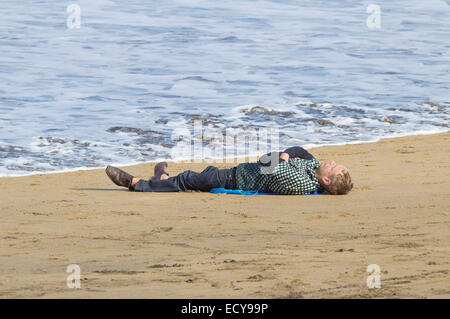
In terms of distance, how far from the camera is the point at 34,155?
9336 mm

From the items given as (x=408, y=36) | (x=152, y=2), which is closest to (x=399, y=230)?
(x=408, y=36)

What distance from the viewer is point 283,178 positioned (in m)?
6.92

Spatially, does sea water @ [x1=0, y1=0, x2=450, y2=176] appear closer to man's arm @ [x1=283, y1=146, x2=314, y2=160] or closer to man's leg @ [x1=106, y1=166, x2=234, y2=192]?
man's leg @ [x1=106, y1=166, x2=234, y2=192]

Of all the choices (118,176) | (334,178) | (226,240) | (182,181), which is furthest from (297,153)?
(226,240)

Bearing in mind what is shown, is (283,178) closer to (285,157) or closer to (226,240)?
(285,157)

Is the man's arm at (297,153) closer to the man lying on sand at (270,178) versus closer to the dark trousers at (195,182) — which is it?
the man lying on sand at (270,178)

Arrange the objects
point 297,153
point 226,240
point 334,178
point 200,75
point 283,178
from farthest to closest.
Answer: point 200,75, point 297,153, point 283,178, point 334,178, point 226,240

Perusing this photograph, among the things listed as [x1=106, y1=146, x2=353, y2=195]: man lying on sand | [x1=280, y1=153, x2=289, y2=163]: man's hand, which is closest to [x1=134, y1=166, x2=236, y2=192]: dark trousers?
[x1=106, y1=146, x2=353, y2=195]: man lying on sand

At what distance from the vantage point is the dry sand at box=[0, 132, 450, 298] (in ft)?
13.8

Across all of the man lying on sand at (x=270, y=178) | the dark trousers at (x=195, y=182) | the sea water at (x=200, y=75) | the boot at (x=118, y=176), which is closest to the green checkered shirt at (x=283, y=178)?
the man lying on sand at (x=270, y=178)

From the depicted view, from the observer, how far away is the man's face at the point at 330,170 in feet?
22.4

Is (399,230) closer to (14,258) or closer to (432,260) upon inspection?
(432,260)

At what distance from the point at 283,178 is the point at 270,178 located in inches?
4.5
